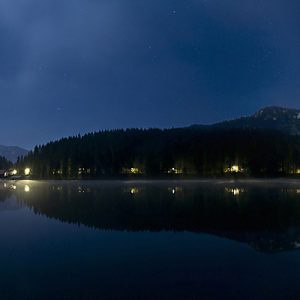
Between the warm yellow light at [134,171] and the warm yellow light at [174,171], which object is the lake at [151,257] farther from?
the warm yellow light at [134,171]

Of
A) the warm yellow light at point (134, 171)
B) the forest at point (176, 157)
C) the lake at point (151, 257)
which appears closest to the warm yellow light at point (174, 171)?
the forest at point (176, 157)

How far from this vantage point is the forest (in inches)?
6196

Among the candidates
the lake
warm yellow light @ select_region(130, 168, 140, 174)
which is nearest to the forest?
warm yellow light @ select_region(130, 168, 140, 174)

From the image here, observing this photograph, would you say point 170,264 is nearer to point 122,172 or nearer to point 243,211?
point 243,211

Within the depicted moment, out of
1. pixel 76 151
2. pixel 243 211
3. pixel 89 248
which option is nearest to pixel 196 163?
pixel 76 151

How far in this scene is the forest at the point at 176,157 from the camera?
15738cm

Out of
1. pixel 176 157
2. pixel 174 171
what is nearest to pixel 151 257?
pixel 176 157

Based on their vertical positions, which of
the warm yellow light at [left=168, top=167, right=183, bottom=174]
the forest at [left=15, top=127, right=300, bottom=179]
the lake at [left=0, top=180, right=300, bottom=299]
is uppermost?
the forest at [left=15, top=127, right=300, bottom=179]

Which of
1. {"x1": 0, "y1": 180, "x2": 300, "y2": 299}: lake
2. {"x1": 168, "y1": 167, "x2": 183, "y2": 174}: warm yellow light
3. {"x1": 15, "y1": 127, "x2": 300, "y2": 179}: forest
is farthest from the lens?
{"x1": 168, "y1": 167, "x2": 183, "y2": 174}: warm yellow light

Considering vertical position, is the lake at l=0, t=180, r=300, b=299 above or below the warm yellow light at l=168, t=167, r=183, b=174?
below

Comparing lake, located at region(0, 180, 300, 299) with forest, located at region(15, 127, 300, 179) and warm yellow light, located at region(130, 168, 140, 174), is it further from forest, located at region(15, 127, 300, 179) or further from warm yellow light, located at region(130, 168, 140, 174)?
warm yellow light, located at region(130, 168, 140, 174)

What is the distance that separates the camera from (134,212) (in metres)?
30.0

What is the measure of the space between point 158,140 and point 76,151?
43924mm

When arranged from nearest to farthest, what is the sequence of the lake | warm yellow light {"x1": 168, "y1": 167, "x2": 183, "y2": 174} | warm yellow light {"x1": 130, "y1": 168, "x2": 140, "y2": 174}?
the lake, warm yellow light {"x1": 168, "y1": 167, "x2": 183, "y2": 174}, warm yellow light {"x1": 130, "y1": 168, "x2": 140, "y2": 174}
